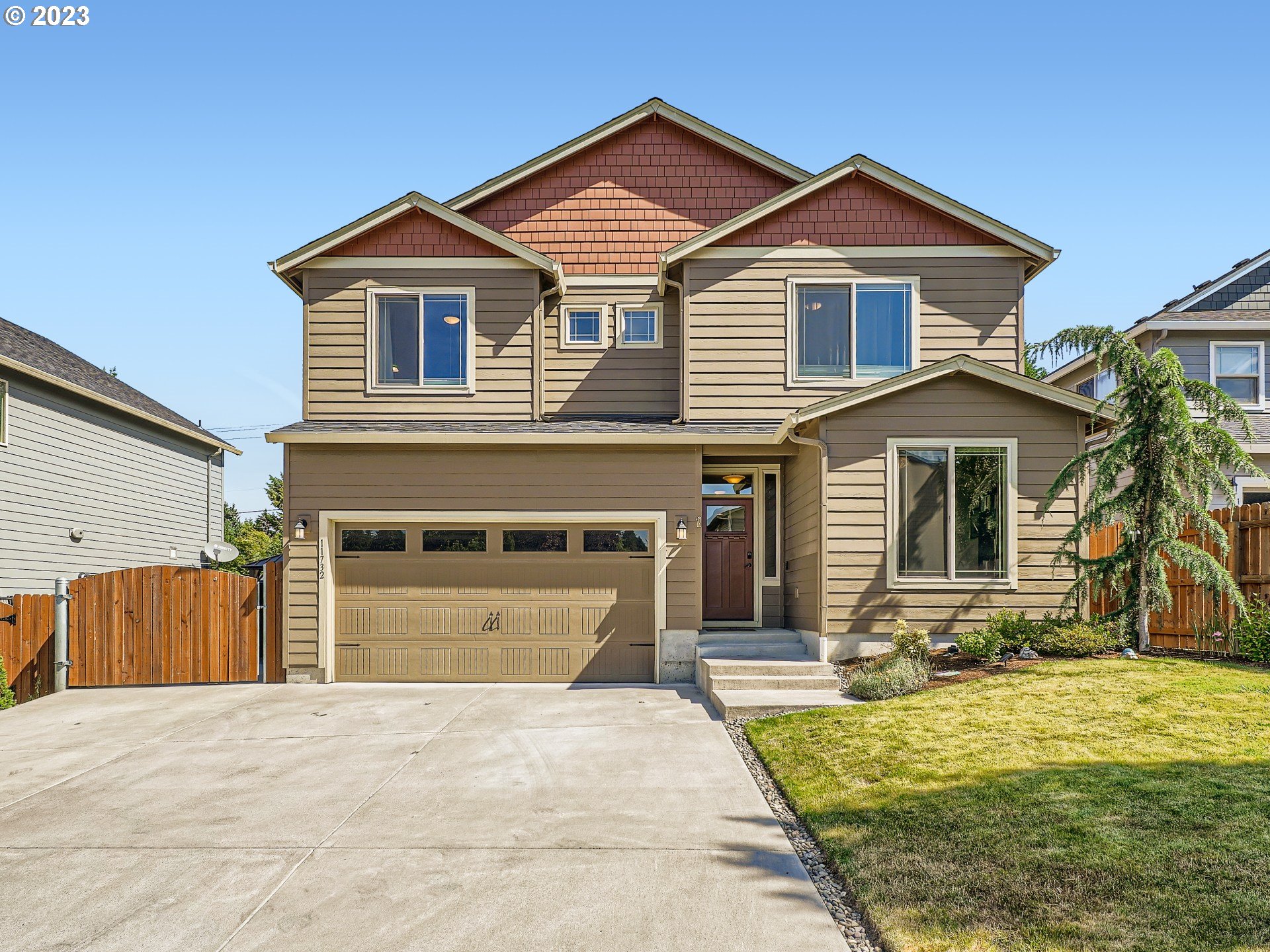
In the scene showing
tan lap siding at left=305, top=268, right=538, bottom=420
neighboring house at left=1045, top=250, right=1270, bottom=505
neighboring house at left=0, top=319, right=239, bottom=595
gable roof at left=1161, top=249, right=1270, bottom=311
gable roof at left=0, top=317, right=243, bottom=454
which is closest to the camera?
tan lap siding at left=305, top=268, right=538, bottom=420

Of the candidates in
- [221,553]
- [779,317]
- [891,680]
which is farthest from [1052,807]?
[221,553]

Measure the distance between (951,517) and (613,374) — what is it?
532 cm

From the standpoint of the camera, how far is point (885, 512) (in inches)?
454

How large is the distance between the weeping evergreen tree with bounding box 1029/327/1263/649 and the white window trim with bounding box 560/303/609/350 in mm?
6587

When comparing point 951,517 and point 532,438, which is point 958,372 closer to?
A: point 951,517

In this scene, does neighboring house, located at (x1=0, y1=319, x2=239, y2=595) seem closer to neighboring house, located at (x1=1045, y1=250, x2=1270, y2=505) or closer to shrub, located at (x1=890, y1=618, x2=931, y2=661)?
shrub, located at (x1=890, y1=618, x2=931, y2=661)

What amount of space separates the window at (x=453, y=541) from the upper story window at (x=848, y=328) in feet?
15.9

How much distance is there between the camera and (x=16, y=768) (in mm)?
7836

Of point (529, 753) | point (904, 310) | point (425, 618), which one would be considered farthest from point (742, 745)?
point (904, 310)

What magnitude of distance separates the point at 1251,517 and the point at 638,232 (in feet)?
29.9

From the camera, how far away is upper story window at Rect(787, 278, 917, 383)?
13.4 metres

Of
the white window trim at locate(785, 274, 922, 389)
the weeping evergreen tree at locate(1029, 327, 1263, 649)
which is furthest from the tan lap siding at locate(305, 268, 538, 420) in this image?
the weeping evergreen tree at locate(1029, 327, 1263, 649)

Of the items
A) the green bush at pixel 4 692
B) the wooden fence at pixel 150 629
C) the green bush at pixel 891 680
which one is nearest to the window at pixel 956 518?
the green bush at pixel 891 680

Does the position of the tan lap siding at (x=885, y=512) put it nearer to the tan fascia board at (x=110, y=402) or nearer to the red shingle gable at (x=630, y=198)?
the red shingle gable at (x=630, y=198)
